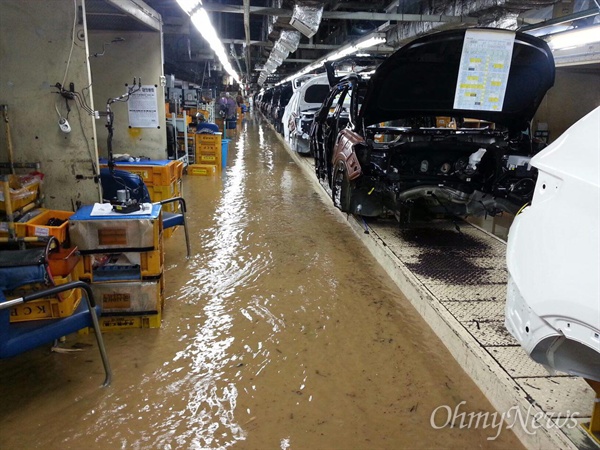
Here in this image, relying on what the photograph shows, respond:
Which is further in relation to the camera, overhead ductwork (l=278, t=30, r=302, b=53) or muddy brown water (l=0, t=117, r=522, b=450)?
overhead ductwork (l=278, t=30, r=302, b=53)

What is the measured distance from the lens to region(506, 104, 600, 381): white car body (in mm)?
1337

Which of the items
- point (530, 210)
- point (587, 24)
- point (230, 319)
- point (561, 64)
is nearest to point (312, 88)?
point (561, 64)

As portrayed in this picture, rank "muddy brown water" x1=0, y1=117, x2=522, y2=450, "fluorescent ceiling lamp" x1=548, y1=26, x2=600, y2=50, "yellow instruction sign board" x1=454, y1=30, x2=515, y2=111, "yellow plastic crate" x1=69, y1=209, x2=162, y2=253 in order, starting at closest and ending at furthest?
"muddy brown water" x1=0, y1=117, x2=522, y2=450 < "yellow plastic crate" x1=69, y1=209, x2=162, y2=253 < "yellow instruction sign board" x1=454, y1=30, x2=515, y2=111 < "fluorescent ceiling lamp" x1=548, y1=26, x2=600, y2=50

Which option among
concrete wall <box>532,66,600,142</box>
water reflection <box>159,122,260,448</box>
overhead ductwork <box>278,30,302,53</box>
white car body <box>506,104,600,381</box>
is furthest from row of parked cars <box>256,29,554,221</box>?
concrete wall <box>532,66,600,142</box>

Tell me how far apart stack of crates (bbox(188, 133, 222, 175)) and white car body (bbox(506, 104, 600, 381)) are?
771cm

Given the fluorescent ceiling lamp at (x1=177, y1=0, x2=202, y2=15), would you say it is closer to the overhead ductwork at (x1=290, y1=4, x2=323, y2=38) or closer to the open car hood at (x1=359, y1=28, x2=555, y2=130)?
the overhead ductwork at (x1=290, y1=4, x2=323, y2=38)

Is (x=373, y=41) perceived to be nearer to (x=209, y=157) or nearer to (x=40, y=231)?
(x=209, y=157)

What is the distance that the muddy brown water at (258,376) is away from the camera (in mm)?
2088

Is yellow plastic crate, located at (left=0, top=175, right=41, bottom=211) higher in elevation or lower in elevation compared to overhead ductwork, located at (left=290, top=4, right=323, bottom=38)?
lower

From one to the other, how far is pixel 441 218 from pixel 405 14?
3.97m

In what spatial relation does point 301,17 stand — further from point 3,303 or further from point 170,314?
point 3,303

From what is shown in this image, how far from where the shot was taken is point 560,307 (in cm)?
143

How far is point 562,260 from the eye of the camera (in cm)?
142

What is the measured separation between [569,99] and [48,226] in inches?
366
